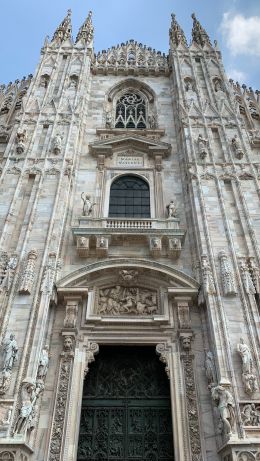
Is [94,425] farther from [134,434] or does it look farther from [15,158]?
[15,158]

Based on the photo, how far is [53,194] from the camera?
1294 centimetres

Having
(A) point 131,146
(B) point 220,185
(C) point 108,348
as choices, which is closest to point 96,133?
(A) point 131,146

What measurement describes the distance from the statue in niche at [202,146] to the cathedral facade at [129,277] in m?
0.05

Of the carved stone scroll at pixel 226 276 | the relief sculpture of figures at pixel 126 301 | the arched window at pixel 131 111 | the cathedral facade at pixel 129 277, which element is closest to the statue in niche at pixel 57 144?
the cathedral facade at pixel 129 277

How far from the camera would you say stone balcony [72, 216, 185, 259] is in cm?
1200

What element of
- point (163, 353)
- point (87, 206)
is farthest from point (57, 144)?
point (163, 353)

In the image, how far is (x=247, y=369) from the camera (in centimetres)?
908

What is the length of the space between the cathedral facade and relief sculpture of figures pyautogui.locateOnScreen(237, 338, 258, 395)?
0.03m

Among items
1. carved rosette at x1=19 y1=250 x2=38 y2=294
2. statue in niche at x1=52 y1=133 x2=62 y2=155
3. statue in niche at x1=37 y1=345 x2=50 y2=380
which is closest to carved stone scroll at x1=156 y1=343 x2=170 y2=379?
statue in niche at x1=37 y1=345 x2=50 y2=380

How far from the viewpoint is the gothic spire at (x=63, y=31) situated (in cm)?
2025

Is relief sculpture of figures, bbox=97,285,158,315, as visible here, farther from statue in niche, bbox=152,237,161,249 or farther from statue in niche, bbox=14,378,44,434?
statue in niche, bbox=14,378,44,434

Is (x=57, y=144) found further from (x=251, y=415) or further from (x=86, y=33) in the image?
(x=251, y=415)

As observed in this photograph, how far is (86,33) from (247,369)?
59.9ft

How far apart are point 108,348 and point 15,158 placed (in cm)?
732
